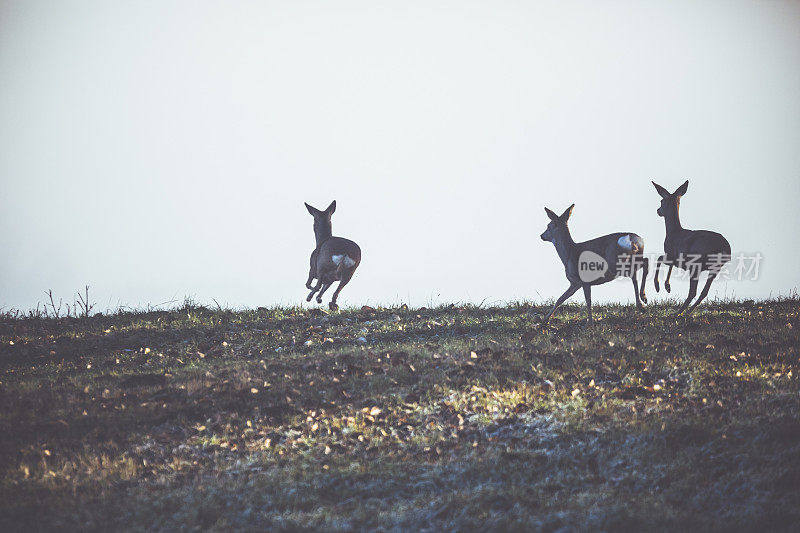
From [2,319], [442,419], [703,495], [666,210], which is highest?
[666,210]

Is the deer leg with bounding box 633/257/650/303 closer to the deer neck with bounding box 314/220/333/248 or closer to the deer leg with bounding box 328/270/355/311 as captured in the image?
the deer leg with bounding box 328/270/355/311

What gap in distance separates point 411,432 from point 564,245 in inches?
352

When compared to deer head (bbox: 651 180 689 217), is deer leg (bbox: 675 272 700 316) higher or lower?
lower

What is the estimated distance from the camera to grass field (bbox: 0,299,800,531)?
6.53 meters

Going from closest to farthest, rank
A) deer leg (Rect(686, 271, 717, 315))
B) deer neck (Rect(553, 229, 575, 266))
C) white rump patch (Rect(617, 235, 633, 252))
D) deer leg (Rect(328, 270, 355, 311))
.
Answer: white rump patch (Rect(617, 235, 633, 252))
deer leg (Rect(686, 271, 717, 315))
deer neck (Rect(553, 229, 575, 266))
deer leg (Rect(328, 270, 355, 311))

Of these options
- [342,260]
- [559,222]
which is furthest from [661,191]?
[342,260]

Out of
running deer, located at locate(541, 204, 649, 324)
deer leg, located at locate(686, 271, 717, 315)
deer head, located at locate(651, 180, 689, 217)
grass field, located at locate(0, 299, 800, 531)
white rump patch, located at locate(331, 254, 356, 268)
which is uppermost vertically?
deer head, located at locate(651, 180, 689, 217)

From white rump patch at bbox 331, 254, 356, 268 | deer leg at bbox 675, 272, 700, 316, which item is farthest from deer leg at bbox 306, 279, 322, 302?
deer leg at bbox 675, 272, 700, 316

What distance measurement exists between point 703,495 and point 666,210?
39.6 feet

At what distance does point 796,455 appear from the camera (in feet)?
22.9

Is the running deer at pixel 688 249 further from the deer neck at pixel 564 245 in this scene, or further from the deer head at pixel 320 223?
the deer head at pixel 320 223

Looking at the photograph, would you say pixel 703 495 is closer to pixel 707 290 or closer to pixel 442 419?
pixel 442 419

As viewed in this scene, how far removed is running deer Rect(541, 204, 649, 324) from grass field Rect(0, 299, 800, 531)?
5.98 ft

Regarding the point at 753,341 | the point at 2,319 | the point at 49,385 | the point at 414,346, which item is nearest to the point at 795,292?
the point at 753,341
